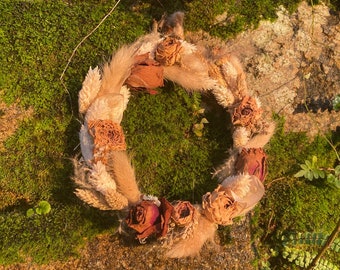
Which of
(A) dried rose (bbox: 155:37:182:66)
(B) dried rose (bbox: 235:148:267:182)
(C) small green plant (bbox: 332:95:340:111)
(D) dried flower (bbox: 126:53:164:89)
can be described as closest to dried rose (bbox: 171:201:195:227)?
(B) dried rose (bbox: 235:148:267:182)

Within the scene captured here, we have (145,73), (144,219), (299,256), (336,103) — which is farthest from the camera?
(336,103)

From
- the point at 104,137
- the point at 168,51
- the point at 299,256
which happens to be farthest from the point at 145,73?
the point at 299,256

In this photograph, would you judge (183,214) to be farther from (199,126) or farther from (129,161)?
(199,126)

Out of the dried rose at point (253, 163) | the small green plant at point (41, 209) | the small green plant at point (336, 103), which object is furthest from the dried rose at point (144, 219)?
the small green plant at point (336, 103)

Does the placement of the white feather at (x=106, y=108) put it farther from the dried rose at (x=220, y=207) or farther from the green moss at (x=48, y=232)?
the dried rose at (x=220, y=207)

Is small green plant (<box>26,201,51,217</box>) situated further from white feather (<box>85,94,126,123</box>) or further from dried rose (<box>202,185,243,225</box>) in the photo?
dried rose (<box>202,185,243,225</box>)

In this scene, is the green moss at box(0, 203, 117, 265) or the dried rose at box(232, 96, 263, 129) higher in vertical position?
the dried rose at box(232, 96, 263, 129)
